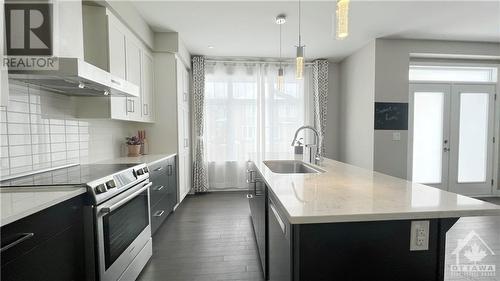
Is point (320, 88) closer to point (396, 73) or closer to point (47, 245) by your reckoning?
point (396, 73)

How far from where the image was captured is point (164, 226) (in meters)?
3.05

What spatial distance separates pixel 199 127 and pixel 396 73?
3.50 m

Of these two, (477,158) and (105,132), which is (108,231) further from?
(477,158)

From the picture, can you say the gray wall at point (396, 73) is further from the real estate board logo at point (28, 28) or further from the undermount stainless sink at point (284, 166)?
the real estate board logo at point (28, 28)

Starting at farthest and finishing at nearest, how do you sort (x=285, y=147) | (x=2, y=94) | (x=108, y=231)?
(x=285, y=147) → (x=108, y=231) → (x=2, y=94)

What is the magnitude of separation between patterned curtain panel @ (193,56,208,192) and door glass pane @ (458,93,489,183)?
4674mm

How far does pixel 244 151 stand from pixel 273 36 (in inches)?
86.5

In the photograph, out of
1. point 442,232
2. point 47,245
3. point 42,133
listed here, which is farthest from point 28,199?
point 442,232

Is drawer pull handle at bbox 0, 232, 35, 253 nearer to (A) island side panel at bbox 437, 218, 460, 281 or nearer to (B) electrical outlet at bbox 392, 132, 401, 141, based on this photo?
(A) island side panel at bbox 437, 218, 460, 281

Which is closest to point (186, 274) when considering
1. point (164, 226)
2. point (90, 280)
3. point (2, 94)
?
point (90, 280)

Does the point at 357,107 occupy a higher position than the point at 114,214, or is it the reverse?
the point at 357,107

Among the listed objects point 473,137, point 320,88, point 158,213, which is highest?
point 320,88

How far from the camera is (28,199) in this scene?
44.3 inches

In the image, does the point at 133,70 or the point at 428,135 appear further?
the point at 428,135
